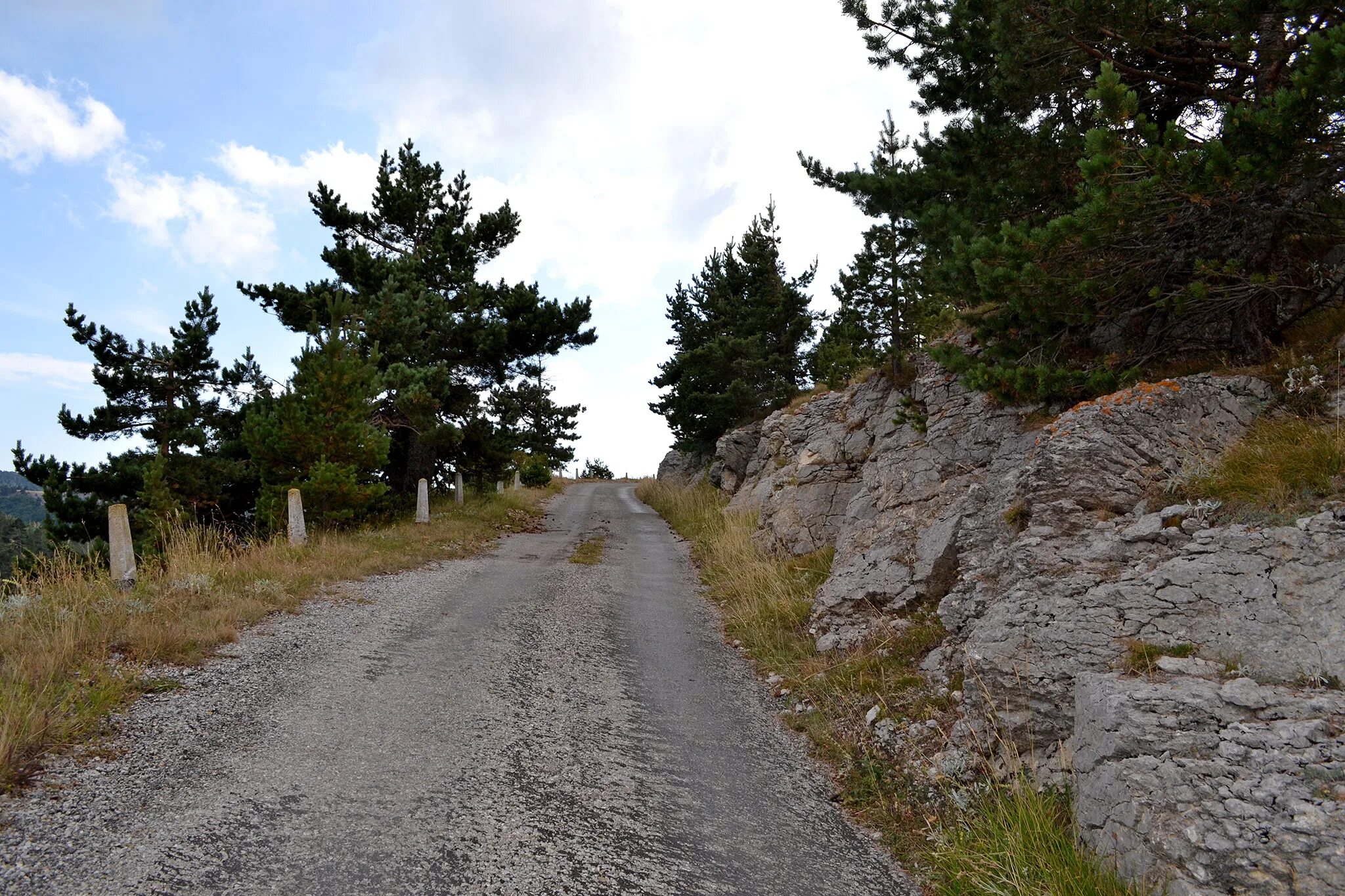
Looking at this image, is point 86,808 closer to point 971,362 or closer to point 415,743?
point 415,743

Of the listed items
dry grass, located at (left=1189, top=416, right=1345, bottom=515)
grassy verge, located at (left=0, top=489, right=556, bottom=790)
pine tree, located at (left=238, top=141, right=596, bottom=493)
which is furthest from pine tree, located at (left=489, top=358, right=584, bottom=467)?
dry grass, located at (left=1189, top=416, right=1345, bottom=515)

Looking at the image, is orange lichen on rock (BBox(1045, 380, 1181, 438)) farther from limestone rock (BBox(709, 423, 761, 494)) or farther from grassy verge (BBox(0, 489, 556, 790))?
limestone rock (BBox(709, 423, 761, 494))

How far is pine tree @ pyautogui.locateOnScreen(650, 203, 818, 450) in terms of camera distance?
25203 millimetres

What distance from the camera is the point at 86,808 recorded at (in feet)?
11.5

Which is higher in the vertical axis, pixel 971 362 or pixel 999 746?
pixel 971 362

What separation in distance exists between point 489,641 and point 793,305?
2080cm

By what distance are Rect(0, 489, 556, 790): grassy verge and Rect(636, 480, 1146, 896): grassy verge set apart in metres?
4.89

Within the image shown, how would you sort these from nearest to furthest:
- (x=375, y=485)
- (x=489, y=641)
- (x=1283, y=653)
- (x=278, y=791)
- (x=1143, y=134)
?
(x=1283, y=653) < (x=278, y=791) < (x=1143, y=134) < (x=489, y=641) < (x=375, y=485)

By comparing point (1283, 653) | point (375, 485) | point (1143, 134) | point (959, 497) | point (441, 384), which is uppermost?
point (441, 384)

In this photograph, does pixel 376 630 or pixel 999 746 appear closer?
pixel 999 746

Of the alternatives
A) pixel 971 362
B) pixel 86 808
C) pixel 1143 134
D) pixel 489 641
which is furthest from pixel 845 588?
pixel 86 808

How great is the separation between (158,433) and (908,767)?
1980cm

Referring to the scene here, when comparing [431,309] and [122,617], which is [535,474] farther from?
[122,617]

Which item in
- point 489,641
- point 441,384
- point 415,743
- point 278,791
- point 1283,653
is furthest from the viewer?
point 441,384
